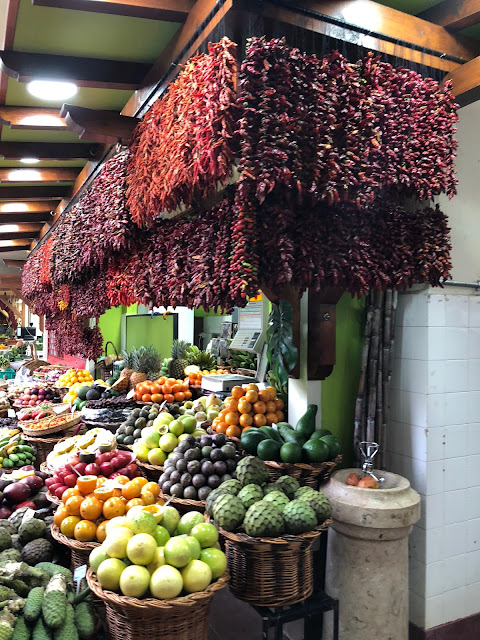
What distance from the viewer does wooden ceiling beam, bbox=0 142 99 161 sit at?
4.56m

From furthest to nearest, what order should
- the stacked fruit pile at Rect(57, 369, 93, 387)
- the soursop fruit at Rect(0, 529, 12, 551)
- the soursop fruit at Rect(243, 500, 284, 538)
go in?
the stacked fruit pile at Rect(57, 369, 93, 387)
the soursop fruit at Rect(0, 529, 12, 551)
the soursop fruit at Rect(243, 500, 284, 538)

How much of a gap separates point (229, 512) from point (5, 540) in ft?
3.84

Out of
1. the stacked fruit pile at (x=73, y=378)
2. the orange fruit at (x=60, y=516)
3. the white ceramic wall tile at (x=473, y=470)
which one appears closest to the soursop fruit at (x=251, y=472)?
the orange fruit at (x=60, y=516)

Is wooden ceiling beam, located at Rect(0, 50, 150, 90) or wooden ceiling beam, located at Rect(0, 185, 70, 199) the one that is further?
wooden ceiling beam, located at Rect(0, 185, 70, 199)

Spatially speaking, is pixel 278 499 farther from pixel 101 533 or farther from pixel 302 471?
pixel 101 533

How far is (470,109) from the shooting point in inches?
127

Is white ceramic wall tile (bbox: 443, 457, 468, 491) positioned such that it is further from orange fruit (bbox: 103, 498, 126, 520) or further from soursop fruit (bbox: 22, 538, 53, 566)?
soursop fruit (bbox: 22, 538, 53, 566)

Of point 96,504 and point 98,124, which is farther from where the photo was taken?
point 98,124

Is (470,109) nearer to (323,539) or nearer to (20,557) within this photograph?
(323,539)

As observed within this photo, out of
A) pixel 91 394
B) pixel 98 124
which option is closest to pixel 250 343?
pixel 91 394

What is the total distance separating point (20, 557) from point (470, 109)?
362 cm

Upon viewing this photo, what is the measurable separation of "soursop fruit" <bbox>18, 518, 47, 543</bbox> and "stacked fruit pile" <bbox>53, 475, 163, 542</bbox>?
0.22m

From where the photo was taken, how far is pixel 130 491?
2.65 metres

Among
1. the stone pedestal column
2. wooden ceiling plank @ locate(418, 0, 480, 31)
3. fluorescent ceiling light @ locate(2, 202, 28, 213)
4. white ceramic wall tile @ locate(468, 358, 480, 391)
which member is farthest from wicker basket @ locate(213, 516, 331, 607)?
fluorescent ceiling light @ locate(2, 202, 28, 213)
